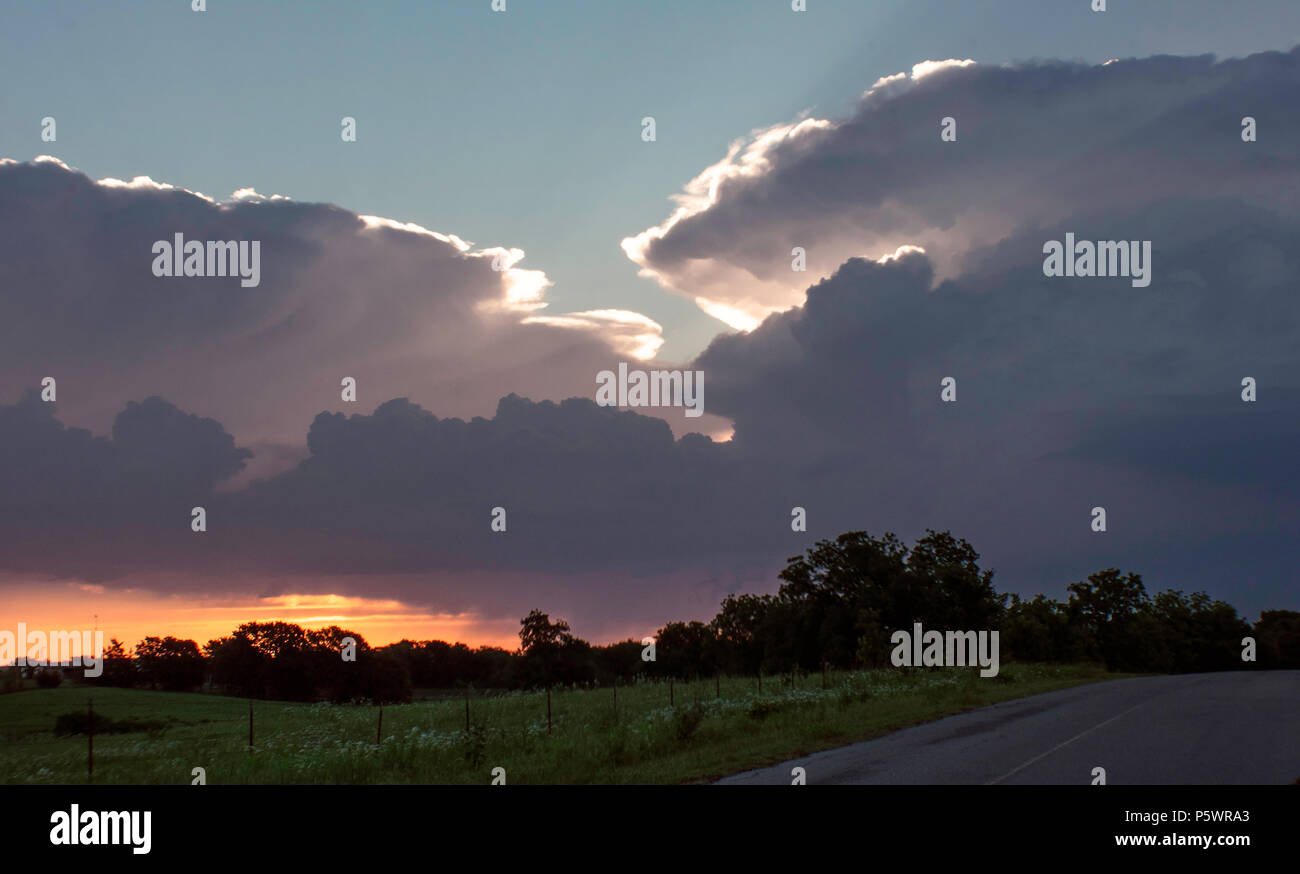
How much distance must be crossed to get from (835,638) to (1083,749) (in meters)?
72.2

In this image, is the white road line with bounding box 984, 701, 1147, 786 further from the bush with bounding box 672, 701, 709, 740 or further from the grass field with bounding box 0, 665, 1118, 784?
the bush with bounding box 672, 701, 709, 740

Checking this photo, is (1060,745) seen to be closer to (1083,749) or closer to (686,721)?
(1083,749)

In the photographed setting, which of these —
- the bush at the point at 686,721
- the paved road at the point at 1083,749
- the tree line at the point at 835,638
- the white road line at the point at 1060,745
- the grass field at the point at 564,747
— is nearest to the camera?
the white road line at the point at 1060,745

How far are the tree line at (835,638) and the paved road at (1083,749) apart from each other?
4553cm

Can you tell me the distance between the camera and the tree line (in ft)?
293

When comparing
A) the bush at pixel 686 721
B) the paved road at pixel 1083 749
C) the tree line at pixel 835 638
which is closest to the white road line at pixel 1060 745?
the paved road at pixel 1083 749

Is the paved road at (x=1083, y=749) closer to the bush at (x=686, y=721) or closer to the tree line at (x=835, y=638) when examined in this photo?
the bush at (x=686, y=721)

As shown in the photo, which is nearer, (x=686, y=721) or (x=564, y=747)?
(x=564, y=747)

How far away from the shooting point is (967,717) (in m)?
25.6

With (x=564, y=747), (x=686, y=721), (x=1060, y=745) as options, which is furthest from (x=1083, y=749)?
(x=564, y=747)

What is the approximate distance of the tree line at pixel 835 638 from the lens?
89250mm

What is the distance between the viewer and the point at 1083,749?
17.0 metres
